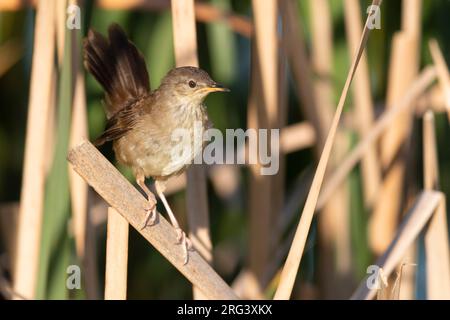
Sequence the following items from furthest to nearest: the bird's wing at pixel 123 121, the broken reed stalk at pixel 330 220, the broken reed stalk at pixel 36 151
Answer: the broken reed stalk at pixel 330 220, the bird's wing at pixel 123 121, the broken reed stalk at pixel 36 151

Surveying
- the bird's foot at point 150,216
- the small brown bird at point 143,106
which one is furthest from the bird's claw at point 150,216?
the small brown bird at point 143,106

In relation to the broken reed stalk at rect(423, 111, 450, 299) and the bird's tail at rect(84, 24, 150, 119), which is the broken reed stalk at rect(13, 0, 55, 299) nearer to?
the bird's tail at rect(84, 24, 150, 119)

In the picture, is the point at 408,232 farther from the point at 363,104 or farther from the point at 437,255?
the point at 363,104

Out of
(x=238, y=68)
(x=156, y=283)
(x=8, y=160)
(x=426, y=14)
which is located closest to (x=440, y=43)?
(x=426, y=14)

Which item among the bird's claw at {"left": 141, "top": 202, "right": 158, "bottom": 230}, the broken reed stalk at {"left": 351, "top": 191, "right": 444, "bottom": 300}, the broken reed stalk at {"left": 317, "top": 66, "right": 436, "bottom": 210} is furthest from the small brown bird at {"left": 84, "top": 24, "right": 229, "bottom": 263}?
the broken reed stalk at {"left": 351, "top": 191, "right": 444, "bottom": 300}

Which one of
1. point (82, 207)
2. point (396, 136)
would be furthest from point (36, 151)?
point (396, 136)

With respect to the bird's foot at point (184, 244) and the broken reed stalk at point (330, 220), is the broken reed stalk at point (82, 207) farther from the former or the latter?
the broken reed stalk at point (330, 220)
